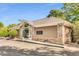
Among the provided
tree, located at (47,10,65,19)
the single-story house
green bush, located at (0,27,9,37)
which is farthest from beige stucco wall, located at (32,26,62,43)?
green bush, located at (0,27,9,37)

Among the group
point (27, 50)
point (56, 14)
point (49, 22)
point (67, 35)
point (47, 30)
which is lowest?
point (27, 50)

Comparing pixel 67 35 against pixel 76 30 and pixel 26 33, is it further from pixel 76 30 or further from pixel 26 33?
pixel 26 33

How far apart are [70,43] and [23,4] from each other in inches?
44.7

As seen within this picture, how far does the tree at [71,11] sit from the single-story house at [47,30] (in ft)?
0.40

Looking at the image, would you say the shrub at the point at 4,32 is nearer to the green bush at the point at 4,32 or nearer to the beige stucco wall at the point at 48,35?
the green bush at the point at 4,32

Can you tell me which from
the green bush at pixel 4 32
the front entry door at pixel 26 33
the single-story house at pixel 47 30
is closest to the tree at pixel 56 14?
the single-story house at pixel 47 30

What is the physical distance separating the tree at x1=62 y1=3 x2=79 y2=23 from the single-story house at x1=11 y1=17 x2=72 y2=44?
4.8 inches

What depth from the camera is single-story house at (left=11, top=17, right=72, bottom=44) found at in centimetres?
414

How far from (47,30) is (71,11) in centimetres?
58

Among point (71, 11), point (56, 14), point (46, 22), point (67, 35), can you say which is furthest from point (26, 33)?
point (71, 11)

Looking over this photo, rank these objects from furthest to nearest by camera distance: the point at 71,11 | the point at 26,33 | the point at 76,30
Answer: the point at 26,33, the point at 71,11, the point at 76,30

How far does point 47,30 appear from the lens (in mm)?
4223

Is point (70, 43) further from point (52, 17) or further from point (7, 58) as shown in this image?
point (7, 58)

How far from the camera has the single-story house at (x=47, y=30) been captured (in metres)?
4.14
